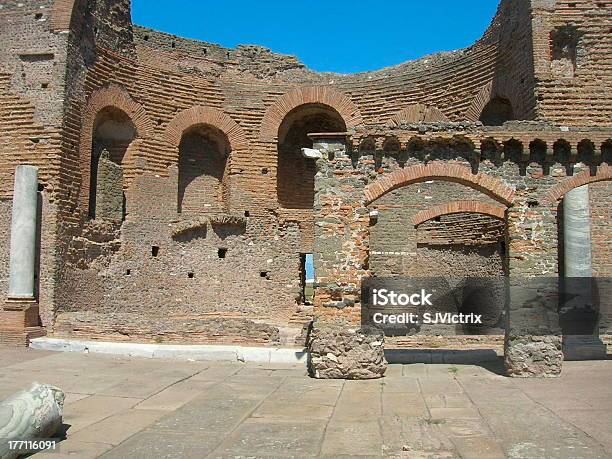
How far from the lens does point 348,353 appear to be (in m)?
9.53

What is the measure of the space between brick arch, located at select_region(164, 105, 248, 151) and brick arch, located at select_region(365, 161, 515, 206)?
1040cm

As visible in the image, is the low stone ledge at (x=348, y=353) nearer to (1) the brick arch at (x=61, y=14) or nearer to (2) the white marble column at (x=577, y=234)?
(2) the white marble column at (x=577, y=234)

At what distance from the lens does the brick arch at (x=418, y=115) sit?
18.4m

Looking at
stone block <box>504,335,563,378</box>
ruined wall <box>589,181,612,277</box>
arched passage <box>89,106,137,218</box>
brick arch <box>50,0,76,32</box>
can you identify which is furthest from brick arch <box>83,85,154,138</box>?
ruined wall <box>589,181,612,277</box>

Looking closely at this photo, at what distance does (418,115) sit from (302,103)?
12.8 feet

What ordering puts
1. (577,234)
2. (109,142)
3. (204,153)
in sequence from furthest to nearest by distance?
(204,153), (109,142), (577,234)

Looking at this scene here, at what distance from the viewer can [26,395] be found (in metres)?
5.37

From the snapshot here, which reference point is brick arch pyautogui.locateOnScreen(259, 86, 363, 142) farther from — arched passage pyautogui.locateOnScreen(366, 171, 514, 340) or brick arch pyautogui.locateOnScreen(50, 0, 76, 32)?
brick arch pyautogui.locateOnScreen(50, 0, 76, 32)

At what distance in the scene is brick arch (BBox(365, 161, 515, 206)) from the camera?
998 centimetres

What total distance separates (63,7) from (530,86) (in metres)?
12.3

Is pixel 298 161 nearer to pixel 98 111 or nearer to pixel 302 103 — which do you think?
pixel 302 103

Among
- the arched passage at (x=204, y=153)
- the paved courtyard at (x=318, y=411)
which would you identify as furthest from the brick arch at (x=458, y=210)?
the paved courtyard at (x=318, y=411)

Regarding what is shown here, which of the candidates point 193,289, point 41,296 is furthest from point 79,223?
point 193,289

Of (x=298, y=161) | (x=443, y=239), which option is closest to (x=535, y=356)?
(x=443, y=239)
